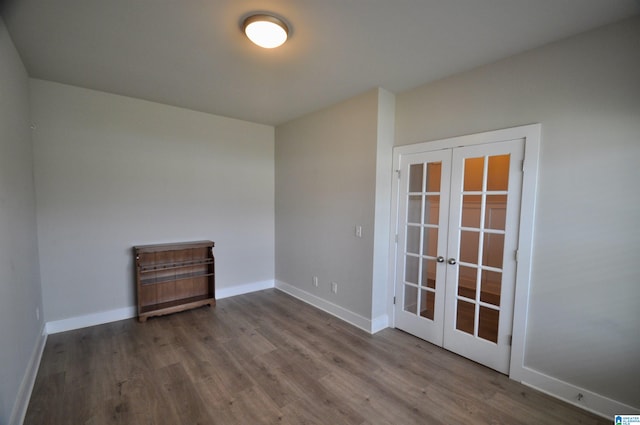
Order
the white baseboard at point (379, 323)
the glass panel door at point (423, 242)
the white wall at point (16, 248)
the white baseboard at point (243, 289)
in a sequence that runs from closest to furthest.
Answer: the white wall at point (16, 248) < the glass panel door at point (423, 242) < the white baseboard at point (379, 323) < the white baseboard at point (243, 289)

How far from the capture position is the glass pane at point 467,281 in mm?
2641

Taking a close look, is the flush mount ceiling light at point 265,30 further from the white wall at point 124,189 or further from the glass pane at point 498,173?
the white wall at point 124,189

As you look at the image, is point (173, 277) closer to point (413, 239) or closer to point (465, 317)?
point (413, 239)

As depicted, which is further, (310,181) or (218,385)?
(310,181)

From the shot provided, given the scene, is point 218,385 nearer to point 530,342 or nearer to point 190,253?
point 190,253

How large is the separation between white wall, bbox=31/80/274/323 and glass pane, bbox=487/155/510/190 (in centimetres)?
331

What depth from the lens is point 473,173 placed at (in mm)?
2633

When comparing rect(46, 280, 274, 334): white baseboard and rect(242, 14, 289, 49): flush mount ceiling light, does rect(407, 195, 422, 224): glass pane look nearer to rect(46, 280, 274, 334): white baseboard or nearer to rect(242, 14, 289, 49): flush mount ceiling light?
rect(242, 14, 289, 49): flush mount ceiling light

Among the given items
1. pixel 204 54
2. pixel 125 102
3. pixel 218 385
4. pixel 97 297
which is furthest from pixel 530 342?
pixel 125 102

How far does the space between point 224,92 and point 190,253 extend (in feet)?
7.32

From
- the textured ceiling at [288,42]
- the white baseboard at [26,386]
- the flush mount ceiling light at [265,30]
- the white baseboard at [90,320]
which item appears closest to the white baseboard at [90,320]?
the white baseboard at [90,320]

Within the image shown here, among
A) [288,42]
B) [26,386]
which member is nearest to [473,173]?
[288,42]

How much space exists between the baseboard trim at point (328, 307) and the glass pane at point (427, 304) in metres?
0.62

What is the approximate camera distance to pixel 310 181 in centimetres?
399
